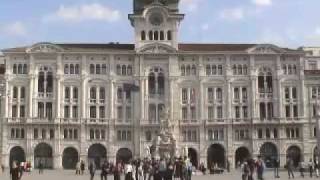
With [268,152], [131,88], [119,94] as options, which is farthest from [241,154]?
[131,88]

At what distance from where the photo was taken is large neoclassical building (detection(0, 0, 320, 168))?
8400cm

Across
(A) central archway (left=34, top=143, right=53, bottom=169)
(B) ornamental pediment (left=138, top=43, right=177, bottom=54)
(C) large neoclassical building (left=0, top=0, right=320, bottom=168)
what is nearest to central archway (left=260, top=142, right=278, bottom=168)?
(C) large neoclassical building (left=0, top=0, right=320, bottom=168)

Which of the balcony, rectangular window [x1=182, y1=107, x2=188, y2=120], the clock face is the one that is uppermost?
the clock face

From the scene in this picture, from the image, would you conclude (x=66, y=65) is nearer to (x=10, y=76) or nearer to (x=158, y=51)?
(x=10, y=76)

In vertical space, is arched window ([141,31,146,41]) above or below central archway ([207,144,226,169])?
above

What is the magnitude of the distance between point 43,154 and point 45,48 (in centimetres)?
1458

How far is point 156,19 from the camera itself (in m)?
87.6

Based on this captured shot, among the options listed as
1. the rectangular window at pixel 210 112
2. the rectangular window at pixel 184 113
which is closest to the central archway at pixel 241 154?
the rectangular window at pixel 210 112

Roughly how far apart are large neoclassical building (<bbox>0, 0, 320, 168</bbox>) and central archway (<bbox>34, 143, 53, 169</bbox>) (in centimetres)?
14

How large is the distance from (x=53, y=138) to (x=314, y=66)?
137 ft

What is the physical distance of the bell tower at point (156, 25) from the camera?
8694cm

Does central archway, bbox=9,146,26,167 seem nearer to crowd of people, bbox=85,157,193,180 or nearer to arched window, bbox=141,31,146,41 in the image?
arched window, bbox=141,31,146,41

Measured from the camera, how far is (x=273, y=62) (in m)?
87.2

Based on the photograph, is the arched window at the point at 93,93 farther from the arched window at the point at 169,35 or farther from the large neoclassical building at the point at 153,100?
the arched window at the point at 169,35
